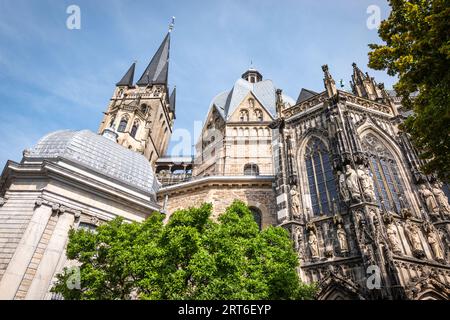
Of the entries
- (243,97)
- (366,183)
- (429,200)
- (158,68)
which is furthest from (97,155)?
(158,68)

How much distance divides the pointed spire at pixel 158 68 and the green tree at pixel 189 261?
46028 millimetres

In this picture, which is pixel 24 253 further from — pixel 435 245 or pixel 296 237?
pixel 435 245

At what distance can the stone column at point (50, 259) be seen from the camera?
1248cm

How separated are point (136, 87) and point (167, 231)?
47.7 meters

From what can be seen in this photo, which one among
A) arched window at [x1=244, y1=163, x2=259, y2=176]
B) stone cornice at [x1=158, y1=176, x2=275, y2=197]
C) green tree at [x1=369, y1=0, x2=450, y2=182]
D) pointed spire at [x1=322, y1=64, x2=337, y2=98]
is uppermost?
arched window at [x1=244, y1=163, x2=259, y2=176]

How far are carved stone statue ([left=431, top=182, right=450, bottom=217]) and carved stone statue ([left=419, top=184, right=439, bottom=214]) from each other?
6.9 inches

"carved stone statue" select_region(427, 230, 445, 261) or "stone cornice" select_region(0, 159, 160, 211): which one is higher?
"stone cornice" select_region(0, 159, 160, 211)

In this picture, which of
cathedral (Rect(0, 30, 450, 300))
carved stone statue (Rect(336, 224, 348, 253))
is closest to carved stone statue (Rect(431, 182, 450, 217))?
cathedral (Rect(0, 30, 450, 300))

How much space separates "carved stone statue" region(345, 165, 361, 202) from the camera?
12.7m

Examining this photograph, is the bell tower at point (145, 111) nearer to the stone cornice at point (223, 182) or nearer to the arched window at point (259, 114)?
the arched window at point (259, 114)

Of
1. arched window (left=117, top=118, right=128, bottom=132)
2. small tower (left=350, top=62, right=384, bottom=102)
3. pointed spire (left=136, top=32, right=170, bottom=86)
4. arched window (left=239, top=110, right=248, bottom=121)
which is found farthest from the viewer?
pointed spire (left=136, top=32, right=170, bottom=86)

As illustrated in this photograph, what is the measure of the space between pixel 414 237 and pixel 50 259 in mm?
16119

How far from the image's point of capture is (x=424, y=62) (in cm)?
685

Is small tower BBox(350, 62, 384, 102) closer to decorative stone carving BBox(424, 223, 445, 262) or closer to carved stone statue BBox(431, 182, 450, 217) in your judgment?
carved stone statue BBox(431, 182, 450, 217)
